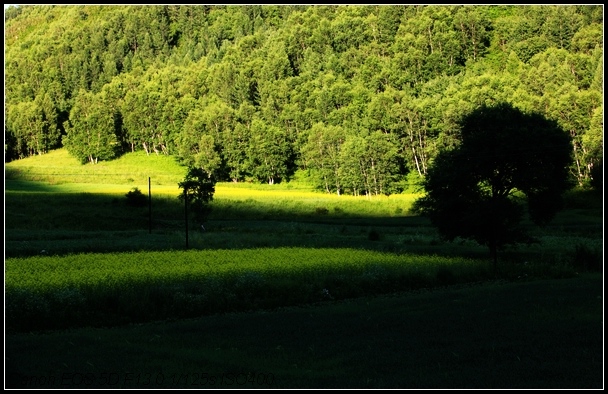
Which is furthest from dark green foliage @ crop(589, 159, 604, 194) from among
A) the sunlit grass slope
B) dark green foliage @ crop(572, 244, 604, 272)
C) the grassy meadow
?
dark green foliage @ crop(572, 244, 604, 272)

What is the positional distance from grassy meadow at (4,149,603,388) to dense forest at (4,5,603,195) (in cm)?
6376

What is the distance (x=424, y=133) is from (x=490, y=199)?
91.2 metres

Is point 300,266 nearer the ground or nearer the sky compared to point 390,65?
nearer the ground

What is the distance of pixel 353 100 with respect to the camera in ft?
511

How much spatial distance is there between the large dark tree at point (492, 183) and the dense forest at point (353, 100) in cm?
6136

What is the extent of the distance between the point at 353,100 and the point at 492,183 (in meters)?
109

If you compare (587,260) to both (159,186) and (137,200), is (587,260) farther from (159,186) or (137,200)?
(159,186)

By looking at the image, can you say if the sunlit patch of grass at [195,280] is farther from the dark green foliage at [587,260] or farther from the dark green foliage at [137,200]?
the dark green foliage at [137,200]

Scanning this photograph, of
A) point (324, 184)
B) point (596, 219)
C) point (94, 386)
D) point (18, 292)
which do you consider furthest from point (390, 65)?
point (94, 386)

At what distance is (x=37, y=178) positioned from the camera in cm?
12119

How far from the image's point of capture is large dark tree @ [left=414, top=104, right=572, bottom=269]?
151 feet

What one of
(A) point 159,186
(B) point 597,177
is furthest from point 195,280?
(A) point 159,186

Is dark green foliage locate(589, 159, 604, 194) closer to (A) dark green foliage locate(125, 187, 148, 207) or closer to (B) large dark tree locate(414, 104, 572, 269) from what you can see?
(B) large dark tree locate(414, 104, 572, 269)

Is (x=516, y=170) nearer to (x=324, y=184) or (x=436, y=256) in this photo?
(x=436, y=256)
